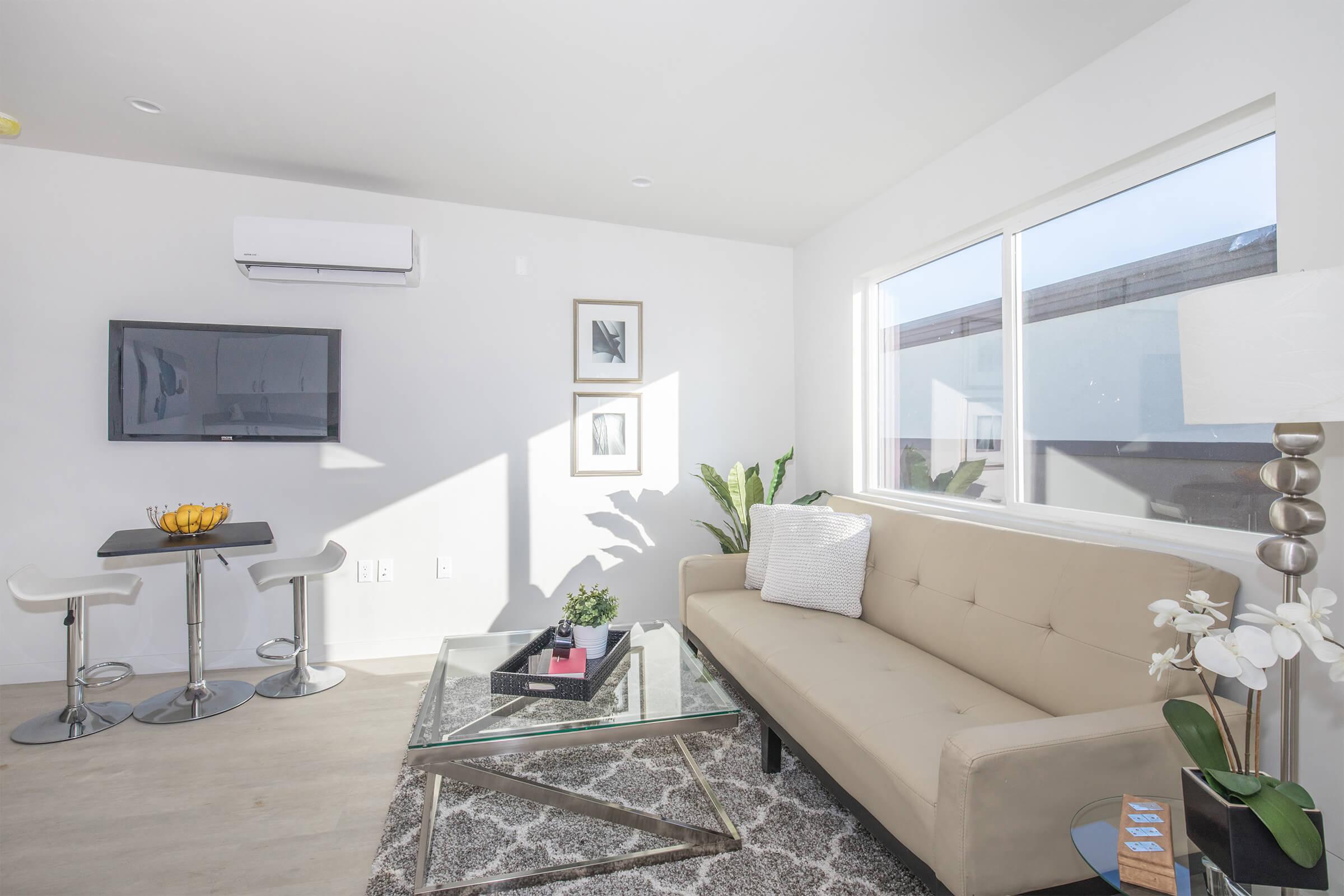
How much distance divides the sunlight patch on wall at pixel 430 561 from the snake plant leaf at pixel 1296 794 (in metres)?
3.30

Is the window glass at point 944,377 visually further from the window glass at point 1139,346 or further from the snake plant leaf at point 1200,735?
the snake plant leaf at point 1200,735

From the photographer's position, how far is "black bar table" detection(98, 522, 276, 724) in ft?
8.93

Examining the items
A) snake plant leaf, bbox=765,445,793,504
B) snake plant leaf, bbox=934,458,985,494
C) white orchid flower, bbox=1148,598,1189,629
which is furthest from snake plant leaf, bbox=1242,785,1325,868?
snake plant leaf, bbox=765,445,793,504

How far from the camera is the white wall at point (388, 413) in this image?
123 inches

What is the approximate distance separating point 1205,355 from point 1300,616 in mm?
589

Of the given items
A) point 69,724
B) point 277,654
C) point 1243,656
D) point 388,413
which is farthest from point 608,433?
point 1243,656

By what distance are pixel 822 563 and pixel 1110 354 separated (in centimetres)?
133

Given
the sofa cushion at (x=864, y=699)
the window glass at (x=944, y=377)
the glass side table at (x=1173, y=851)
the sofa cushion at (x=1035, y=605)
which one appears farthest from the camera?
the window glass at (x=944, y=377)

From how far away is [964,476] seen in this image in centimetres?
299

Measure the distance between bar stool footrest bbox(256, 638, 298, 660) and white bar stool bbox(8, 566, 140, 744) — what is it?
53 centimetres

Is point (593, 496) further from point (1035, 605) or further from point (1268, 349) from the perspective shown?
point (1268, 349)

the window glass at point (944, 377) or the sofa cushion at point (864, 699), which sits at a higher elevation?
the window glass at point (944, 377)

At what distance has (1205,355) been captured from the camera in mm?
1396

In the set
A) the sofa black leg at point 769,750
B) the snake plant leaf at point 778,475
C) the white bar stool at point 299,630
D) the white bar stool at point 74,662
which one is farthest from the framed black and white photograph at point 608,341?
the white bar stool at point 74,662
